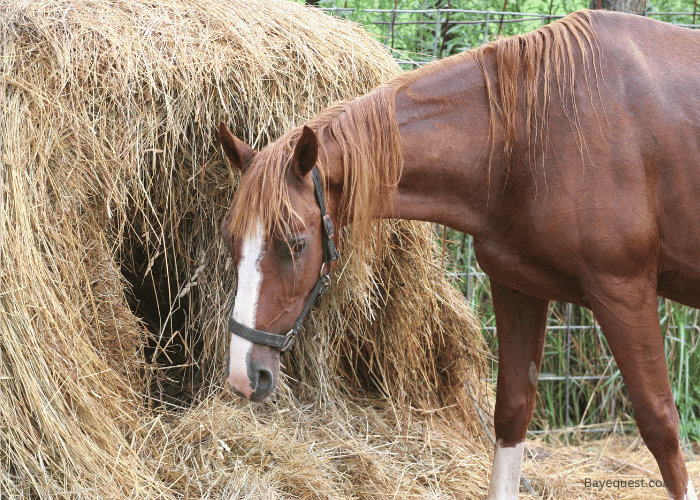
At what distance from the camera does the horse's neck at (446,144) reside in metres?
2.23

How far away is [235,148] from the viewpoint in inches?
84.2

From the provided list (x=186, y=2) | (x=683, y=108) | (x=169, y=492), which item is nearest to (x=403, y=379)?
(x=169, y=492)

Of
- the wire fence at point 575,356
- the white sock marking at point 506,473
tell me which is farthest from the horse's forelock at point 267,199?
the wire fence at point 575,356

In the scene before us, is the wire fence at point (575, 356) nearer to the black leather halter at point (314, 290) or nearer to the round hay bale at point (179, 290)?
the round hay bale at point (179, 290)

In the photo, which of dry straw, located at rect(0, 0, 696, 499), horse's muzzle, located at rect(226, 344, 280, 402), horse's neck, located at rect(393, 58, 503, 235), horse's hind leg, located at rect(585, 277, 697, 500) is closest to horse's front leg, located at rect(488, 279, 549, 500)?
dry straw, located at rect(0, 0, 696, 499)

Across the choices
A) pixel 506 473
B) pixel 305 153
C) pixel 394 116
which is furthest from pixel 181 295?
pixel 506 473

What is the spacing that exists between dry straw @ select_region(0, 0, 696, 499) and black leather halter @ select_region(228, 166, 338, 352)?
148 mm

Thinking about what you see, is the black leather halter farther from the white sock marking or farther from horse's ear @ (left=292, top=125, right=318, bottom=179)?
the white sock marking

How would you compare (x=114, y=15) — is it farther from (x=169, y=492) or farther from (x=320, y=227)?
(x=169, y=492)

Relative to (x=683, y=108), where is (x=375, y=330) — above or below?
below

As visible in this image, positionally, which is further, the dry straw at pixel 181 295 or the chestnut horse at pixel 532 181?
the dry straw at pixel 181 295

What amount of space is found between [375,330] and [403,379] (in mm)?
267

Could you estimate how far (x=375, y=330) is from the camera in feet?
10.0

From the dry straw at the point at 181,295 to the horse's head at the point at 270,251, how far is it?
0.29 m
